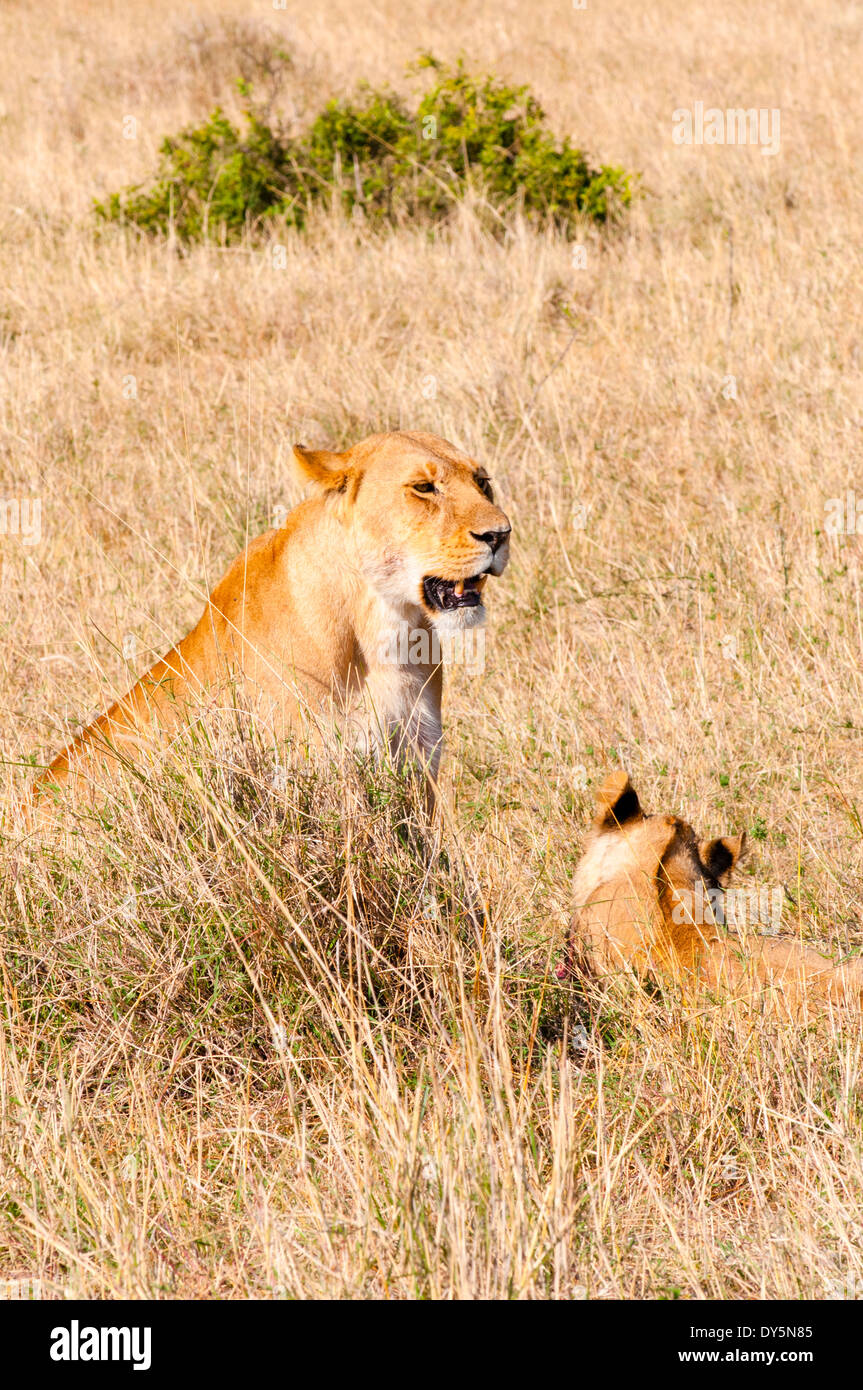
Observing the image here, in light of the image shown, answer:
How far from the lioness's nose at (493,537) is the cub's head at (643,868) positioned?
2.70 ft

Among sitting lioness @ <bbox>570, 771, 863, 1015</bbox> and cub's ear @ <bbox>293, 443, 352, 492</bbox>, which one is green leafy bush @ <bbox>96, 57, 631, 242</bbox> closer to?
cub's ear @ <bbox>293, 443, 352, 492</bbox>

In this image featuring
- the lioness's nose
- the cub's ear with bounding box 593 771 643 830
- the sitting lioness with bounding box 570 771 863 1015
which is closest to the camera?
the sitting lioness with bounding box 570 771 863 1015

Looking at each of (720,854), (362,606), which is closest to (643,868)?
(720,854)

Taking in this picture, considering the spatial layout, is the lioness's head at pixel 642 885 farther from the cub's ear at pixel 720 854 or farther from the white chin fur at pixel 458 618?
the white chin fur at pixel 458 618

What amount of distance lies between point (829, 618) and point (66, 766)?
2862 millimetres

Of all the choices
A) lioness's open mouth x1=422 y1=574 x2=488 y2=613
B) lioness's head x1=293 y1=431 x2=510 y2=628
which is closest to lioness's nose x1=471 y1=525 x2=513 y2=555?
lioness's head x1=293 y1=431 x2=510 y2=628

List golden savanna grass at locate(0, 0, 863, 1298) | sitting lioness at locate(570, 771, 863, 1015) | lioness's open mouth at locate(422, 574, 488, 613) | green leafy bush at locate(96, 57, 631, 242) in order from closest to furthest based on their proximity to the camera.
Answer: golden savanna grass at locate(0, 0, 863, 1298) < sitting lioness at locate(570, 771, 863, 1015) < lioness's open mouth at locate(422, 574, 488, 613) < green leafy bush at locate(96, 57, 631, 242)

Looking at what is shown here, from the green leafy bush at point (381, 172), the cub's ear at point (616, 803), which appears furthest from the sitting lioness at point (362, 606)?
the green leafy bush at point (381, 172)

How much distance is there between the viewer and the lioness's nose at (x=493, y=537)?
3871 mm

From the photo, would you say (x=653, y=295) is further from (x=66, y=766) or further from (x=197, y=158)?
(x=66, y=766)

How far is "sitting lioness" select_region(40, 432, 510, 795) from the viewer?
3.89 meters

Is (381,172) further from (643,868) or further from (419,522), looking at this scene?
(643,868)

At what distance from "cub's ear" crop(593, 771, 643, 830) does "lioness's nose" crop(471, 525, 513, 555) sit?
0.82 meters

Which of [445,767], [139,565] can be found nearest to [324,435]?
[139,565]
